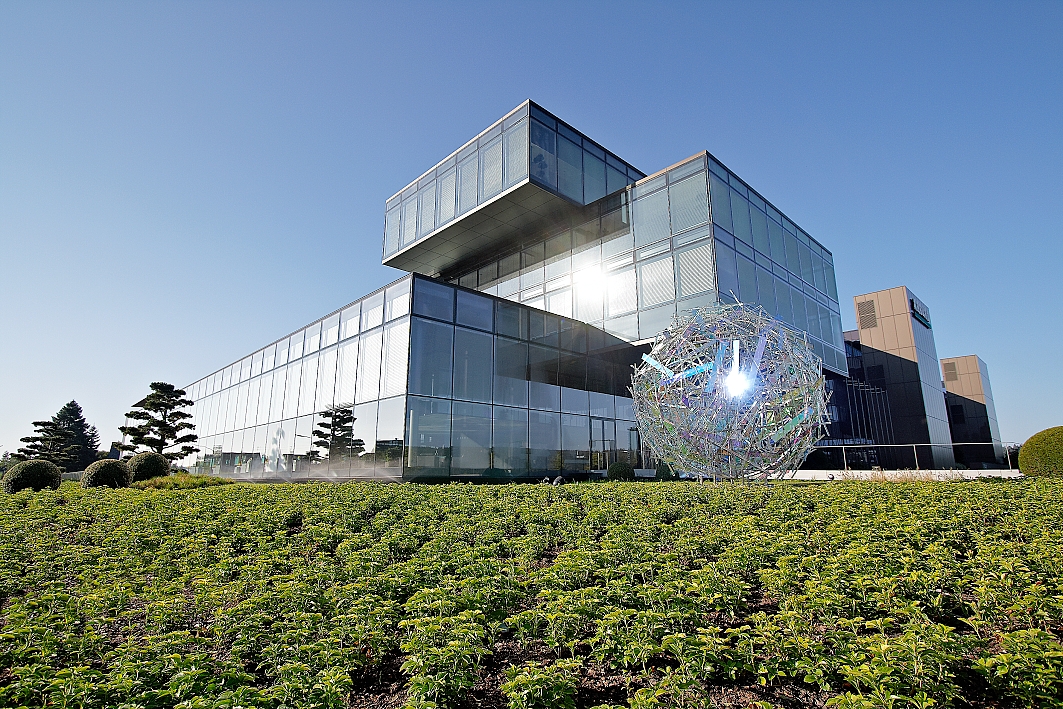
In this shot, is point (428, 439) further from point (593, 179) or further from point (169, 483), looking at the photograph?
point (593, 179)

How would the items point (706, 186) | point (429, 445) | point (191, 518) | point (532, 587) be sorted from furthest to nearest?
point (706, 186) → point (429, 445) → point (191, 518) → point (532, 587)

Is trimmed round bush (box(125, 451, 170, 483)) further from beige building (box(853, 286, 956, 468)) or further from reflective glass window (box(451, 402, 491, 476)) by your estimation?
beige building (box(853, 286, 956, 468))

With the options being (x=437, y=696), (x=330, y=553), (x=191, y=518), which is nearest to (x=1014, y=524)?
(x=437, y=696)

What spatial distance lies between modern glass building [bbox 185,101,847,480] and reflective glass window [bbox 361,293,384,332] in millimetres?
82

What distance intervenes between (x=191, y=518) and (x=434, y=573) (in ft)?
21.2

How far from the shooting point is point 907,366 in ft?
108

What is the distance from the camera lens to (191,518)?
9734 mm

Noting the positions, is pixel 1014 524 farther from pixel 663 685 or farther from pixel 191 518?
pixel 191 518

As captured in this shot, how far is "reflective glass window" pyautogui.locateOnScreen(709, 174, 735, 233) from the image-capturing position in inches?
861

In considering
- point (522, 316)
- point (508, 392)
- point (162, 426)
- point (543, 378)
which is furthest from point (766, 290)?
point (162, 426)

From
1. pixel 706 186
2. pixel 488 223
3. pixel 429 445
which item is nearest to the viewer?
pixel 429 445

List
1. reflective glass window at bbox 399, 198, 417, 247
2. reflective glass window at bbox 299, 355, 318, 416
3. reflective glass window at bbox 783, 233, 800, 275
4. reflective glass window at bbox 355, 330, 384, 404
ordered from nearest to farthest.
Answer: reflective glass window at bbox 355, 330, 384, 404
reflective glass window at bbox 299, 355, 318, 416
reflective glass window at bbox 783, 233, 800, 275
reflective glass window at bbox 399, 198, 417, 247

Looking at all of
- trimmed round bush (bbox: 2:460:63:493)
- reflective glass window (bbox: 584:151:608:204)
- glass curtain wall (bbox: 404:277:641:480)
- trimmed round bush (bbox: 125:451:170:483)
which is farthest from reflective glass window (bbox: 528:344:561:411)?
trimmed round bush (bbox: 2:460:63:493)

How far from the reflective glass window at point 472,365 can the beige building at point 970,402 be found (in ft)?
116
